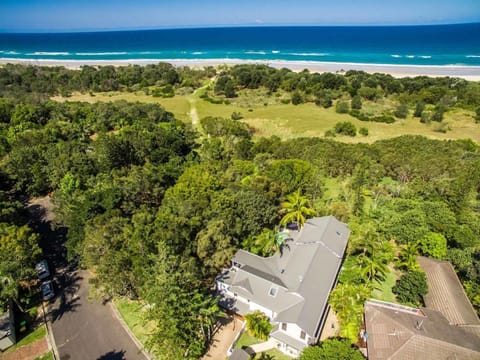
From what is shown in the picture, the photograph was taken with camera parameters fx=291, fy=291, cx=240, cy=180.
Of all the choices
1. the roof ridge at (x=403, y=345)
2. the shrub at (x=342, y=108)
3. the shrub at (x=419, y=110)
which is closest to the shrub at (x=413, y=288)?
the roof ridge at (x=403, y=345)

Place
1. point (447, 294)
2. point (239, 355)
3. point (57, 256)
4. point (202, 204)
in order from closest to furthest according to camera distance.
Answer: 1. point (239, 355)
2. point (447, 294)
3. point (202, 204)
4. point (57, 256)

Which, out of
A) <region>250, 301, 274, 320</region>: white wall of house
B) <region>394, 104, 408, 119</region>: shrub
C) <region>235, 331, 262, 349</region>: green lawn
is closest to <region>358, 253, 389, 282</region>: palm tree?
<region>250, 301, 274, 320</region>: white wall of house

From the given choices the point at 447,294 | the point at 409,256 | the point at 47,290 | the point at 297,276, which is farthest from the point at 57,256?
the point at 447,294

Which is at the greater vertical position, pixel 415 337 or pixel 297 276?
pixel 297 276

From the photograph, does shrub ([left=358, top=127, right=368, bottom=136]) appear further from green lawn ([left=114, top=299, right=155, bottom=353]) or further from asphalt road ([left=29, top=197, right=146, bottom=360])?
asphalt road ([left=29, top=197, right=146, bottom=360])

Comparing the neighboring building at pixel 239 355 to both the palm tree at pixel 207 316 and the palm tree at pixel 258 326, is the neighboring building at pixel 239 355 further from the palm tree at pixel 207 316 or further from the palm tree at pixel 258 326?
the palm tree at pixel 207 316

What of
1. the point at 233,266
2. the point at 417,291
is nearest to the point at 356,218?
the point at 417,291

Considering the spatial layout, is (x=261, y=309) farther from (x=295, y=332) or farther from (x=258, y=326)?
(x=295, y=332)
